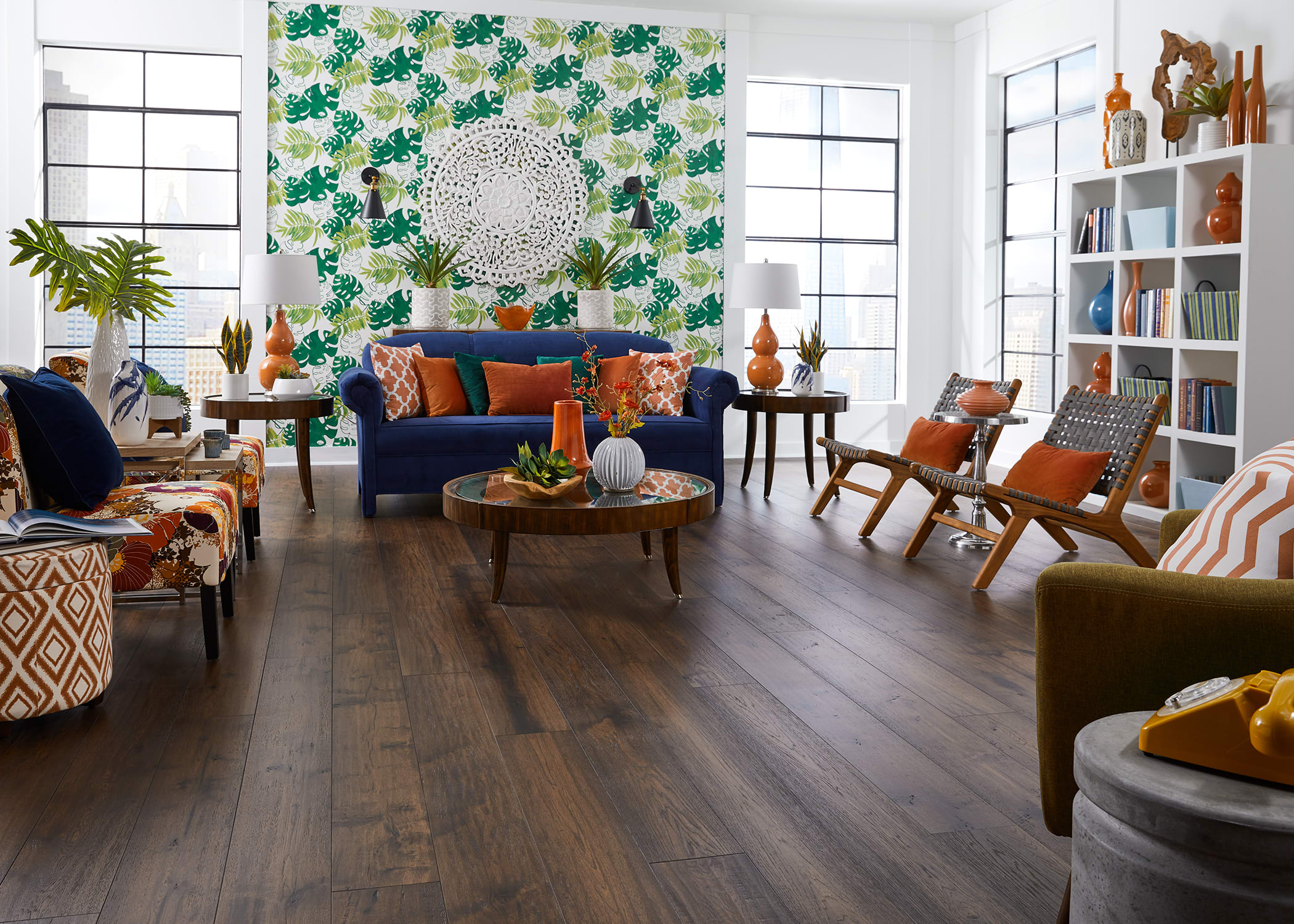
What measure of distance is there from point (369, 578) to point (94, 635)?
1588 millimetres

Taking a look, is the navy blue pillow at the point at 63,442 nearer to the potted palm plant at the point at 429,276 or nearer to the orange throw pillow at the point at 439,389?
the orange throw pillow at the point at 439,389

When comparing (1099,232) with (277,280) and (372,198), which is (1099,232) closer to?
(372,198)

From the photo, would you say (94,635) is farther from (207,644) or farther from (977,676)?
(977,676)

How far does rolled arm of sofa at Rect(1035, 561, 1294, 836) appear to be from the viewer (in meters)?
1.56

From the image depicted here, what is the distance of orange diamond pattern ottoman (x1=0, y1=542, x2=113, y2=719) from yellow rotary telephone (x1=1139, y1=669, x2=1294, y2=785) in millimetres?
2283

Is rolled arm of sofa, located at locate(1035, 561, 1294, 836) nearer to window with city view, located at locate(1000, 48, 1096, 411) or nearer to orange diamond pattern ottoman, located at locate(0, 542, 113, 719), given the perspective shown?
orange diamond pattern ottoman, located at locate(0, 542, 113, 719)

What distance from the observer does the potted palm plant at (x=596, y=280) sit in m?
7.23

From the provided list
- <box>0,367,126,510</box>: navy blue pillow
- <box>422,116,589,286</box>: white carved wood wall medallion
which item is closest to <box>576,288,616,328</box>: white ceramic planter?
<box>422,116,589,286</box>: white carved wood wall medallion

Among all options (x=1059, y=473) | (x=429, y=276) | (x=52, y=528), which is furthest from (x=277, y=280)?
(x=1059, y=473)

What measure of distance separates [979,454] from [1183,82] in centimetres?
251

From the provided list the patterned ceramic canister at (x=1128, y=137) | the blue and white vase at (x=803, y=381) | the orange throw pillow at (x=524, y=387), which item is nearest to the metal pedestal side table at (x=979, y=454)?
the blue and white vase at (x=803, y=381)

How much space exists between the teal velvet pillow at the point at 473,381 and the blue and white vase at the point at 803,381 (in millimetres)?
1791

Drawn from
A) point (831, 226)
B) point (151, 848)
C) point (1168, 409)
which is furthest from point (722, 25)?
point (151, 848)

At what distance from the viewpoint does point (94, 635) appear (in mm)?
2625
